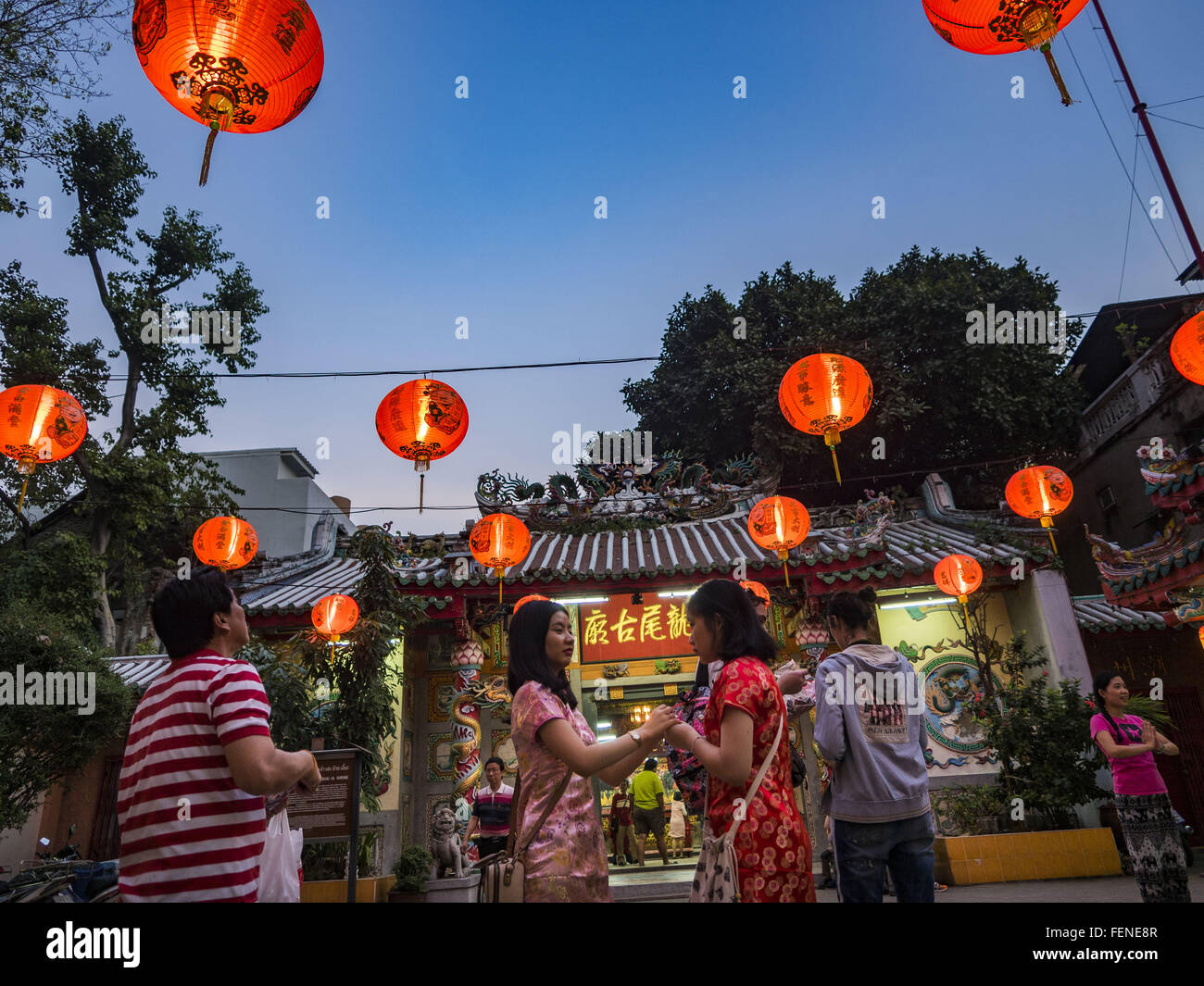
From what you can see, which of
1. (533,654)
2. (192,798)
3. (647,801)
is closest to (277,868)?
(192,798)

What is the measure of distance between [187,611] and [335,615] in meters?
6.60

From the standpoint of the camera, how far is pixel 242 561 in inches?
332

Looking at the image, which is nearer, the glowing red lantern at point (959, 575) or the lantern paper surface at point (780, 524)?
the lantern paper surface at point (780, 524)

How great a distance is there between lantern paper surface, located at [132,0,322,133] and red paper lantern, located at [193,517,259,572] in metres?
5.56

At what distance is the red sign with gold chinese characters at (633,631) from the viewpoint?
33.4 ft

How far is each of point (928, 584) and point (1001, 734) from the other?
1.96 metres

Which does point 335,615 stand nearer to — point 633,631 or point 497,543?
point 497,543

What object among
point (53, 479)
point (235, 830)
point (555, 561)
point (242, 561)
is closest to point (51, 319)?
point (53, 479)

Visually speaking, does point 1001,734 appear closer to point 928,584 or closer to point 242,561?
point 928,584

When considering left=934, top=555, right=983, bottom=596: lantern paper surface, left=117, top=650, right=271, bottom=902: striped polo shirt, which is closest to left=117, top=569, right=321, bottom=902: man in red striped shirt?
left=117, top=650, right=271, bottom=902: striped polo shirt

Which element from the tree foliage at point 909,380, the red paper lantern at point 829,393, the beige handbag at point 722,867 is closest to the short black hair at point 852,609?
the beige handbag at point 722,867

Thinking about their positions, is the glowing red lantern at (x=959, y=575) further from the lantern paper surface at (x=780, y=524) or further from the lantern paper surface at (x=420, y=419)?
the lantern paper surface at (x=420, y=419)

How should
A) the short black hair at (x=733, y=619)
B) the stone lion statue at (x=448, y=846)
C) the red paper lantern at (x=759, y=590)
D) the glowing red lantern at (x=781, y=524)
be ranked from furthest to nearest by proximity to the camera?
the red paper lantern at (x=759, y=590) → the glowing red lantern at (x=781, y=524) → the stone lion statue at (x=448, y=846) → the short black hair at (x=733, y=619)

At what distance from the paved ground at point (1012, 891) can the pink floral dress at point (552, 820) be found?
3.20m
